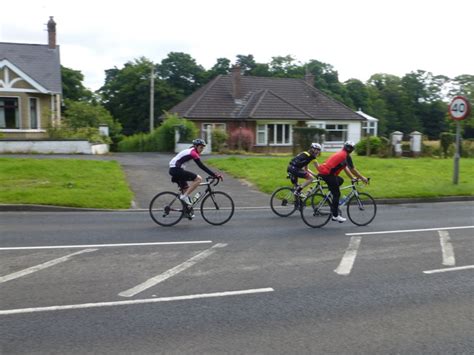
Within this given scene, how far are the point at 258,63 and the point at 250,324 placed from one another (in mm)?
69934

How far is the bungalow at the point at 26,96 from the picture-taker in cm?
2923

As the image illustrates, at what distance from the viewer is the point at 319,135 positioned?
27250mm

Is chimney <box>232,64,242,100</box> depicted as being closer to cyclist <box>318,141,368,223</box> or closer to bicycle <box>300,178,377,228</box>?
bicycle <box>300,178,377,228</box>

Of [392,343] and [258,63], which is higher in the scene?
[258,63]

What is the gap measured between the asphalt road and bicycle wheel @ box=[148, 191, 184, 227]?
376mm

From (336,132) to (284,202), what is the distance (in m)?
30.3

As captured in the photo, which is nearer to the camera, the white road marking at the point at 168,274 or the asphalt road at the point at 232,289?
the asphalt road at the point at 232,289

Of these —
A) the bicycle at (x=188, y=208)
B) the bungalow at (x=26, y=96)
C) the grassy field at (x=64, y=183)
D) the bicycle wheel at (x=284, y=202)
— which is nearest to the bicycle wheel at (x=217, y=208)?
the bicycle at (x=188, y=208)

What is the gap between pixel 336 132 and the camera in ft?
135

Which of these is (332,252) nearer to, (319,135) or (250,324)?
(250,324)

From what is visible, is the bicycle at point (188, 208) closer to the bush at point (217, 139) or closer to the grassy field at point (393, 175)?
the grassy field at point (393, 175)

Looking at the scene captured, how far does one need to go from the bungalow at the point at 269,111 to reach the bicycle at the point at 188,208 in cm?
2334

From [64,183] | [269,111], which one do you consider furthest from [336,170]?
[269,111]

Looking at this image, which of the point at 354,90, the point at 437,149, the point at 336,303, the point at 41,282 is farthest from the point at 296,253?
the point at 354,90
